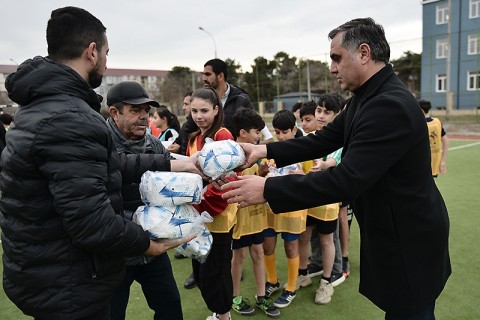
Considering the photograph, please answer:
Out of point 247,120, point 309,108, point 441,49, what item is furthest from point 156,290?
point 441,49

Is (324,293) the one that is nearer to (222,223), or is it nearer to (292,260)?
(292,260)

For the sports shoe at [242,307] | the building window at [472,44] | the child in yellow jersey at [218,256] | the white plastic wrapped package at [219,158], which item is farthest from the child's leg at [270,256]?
the building window at [472,44]

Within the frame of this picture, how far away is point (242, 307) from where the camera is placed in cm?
334

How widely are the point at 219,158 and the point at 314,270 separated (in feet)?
8.37

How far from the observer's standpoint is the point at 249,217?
326cm

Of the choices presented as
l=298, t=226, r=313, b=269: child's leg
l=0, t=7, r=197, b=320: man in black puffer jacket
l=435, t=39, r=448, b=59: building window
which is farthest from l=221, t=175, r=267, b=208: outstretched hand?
l=435, t=39, r=448, b=59: building window

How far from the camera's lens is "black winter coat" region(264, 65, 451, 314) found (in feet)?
5.50

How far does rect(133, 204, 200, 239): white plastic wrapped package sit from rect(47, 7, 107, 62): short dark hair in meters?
0.84

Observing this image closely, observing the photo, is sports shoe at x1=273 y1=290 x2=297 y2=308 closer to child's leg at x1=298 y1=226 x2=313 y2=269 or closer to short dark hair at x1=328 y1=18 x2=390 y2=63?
child's leg at x1=298 y1=226 x2=313 y2=269

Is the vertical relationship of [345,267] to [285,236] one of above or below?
below

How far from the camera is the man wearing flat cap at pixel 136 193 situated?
2438 mm

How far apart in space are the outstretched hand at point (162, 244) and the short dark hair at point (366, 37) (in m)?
1.29

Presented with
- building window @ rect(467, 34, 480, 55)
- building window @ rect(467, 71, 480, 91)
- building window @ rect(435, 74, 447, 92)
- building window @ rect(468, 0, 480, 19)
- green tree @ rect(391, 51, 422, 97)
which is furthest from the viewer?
green tree @ rect(391, 51, 422, 97)

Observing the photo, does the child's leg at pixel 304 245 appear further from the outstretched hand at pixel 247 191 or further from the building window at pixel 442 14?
the building window at pixel 442 14
